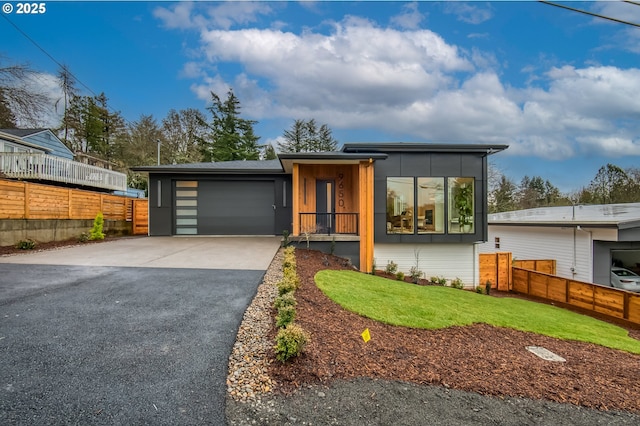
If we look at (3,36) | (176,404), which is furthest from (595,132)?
(3,36)

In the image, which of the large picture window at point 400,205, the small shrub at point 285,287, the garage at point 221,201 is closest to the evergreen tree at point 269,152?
the garage at point 221,201

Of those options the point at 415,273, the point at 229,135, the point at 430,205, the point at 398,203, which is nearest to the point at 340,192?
the point at 398,203

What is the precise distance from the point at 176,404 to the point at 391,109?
19.4 meters

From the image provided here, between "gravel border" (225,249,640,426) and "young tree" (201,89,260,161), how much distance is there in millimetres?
26048

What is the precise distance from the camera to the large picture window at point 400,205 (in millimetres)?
9469

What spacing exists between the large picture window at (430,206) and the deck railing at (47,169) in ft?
47.5

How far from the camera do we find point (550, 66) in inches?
603

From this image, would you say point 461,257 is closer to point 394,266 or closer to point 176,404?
point 394,266

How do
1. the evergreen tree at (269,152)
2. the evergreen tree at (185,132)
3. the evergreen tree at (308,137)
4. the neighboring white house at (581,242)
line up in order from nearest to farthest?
the neighboring white house at (581,242) < the evergreen tree at (185,132) < the evergreen tree at (308,137) < the evergreen tree at (269,152)

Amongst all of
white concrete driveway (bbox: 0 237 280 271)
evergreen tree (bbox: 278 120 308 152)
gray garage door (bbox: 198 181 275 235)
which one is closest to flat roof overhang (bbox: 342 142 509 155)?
white concrete driveway (bbox: 0 237 280 271)

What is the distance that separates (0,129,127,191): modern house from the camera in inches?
452

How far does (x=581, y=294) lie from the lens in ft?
30.5

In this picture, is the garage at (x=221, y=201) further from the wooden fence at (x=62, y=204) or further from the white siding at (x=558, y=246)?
the white siding at (x=558, y=246)

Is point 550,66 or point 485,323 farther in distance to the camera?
point 550,66
